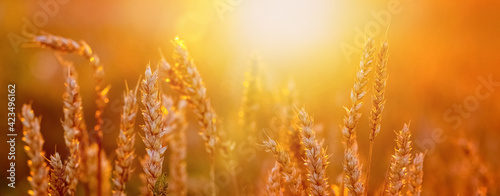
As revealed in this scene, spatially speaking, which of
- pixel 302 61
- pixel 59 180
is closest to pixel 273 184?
pixel 59 180

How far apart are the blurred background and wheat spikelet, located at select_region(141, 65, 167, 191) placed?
34.2 inches

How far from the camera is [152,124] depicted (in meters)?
1.17

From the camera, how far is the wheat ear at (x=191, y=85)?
1470mm

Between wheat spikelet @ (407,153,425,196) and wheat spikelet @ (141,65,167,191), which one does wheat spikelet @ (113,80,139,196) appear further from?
wheat spikelet @ (407,153,425,196)

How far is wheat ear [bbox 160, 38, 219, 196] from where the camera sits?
1470mm

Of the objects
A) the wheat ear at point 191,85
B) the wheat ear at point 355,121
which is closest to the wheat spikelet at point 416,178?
the wheat ear at point 355,121

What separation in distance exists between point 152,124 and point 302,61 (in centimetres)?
395

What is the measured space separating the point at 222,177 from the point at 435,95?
82.0 inches

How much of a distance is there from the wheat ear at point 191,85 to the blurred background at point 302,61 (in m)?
0.57

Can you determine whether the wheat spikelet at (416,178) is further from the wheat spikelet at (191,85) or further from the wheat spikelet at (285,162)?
the wheat spikelet at (191,85)

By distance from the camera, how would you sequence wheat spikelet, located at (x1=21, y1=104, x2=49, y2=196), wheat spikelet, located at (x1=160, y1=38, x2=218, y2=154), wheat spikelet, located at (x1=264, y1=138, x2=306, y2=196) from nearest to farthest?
wheat spikelet, located at (x1=21, y1=104, x2=49, y2=196) < wheat spikelet, located at (x1=264, y1=138, x2=306, y2=196) < wheat spikelet, located at (x1=160, y1=38, x2=218, y2=154)

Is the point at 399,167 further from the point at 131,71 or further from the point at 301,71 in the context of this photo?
the point at 131,71

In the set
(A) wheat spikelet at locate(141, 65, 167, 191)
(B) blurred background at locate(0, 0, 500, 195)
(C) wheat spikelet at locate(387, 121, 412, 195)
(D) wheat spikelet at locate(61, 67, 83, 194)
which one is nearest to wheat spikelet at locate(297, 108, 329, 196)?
(C) wheat spikelet at locate(387, 121, 412, 195)

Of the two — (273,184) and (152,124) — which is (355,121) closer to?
(273,184)
